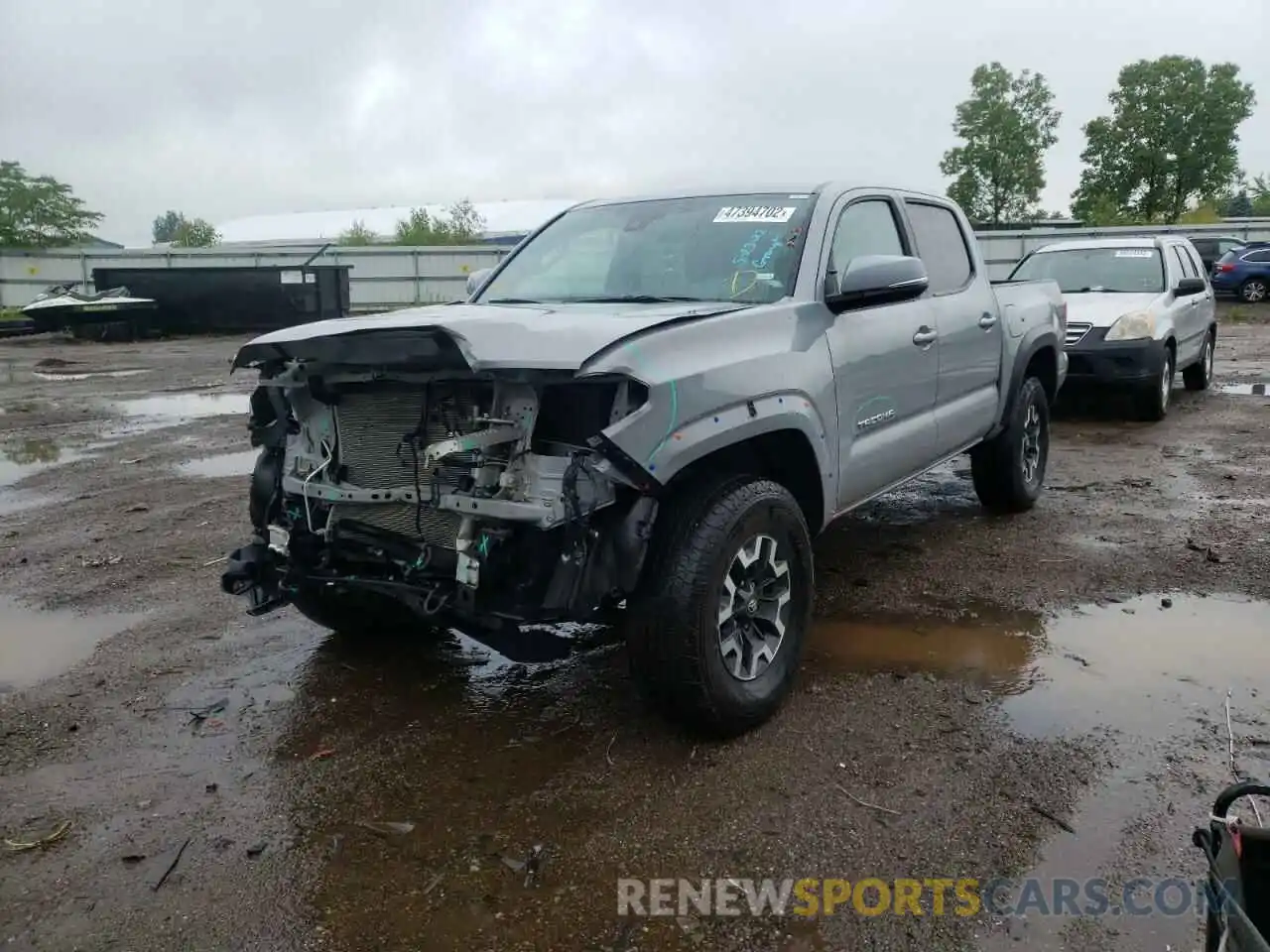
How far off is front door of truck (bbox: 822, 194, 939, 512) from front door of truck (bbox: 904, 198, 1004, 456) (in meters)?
0.16

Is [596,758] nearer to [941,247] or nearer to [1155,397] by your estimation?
[941,247]

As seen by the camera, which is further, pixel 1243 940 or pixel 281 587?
pixel 281 587

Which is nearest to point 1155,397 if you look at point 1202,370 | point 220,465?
point 1202,370

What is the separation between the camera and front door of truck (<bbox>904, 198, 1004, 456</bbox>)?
489cm

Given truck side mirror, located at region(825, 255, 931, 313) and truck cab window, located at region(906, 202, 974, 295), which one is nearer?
truck side mirror, located at region(825, 255, 931, 313)

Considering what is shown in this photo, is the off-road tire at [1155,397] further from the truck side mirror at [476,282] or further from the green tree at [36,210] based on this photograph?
the green tree at [36,210]

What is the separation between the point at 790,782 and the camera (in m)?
3.12

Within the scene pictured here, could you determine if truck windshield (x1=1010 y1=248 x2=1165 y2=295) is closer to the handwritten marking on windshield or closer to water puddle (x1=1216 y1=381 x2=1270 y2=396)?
water puddle (x1=1216 y1=381 x2=1270 y2=396)

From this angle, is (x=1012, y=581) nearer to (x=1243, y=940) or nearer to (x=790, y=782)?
(x=790, y=782)

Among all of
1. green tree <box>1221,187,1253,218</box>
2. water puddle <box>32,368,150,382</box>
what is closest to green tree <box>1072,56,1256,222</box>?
green tree <box>1221,187,1253,218</box>

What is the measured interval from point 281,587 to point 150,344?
20465mm

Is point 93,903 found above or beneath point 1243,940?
beneath

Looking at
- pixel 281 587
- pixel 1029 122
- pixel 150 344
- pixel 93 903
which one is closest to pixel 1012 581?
pixel 281 587

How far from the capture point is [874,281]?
3.78m
